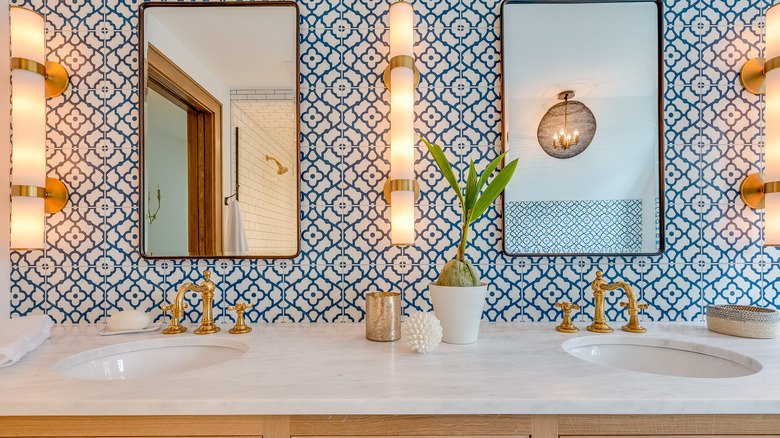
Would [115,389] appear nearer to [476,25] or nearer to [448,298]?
[448,298]

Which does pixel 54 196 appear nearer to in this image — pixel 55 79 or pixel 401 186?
pixel 55 79

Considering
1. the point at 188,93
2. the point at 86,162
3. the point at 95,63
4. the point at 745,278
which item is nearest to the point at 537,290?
the point at 745,278

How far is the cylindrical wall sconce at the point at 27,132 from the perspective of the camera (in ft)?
4.03

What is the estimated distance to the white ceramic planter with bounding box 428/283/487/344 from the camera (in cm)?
108

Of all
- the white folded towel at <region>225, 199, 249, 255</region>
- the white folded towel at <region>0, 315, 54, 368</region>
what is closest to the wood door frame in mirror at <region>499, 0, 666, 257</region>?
the white folded towel at <region>225, 199, 249, 255</region>

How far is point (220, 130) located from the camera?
1.33 m

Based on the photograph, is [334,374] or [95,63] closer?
[334,374]

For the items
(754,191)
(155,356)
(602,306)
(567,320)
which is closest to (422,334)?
(567,320)

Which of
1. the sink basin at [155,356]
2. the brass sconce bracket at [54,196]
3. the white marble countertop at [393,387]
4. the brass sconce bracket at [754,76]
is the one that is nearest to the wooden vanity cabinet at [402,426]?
the white marble countertop at [393,387]

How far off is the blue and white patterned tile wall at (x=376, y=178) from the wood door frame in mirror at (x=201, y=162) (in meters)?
0.09

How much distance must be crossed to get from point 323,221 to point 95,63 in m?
0.97

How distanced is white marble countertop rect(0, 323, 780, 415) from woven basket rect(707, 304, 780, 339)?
0.11 meters

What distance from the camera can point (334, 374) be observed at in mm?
865

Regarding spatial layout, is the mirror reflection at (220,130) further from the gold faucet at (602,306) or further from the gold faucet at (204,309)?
the gold faucet at (602,306)
